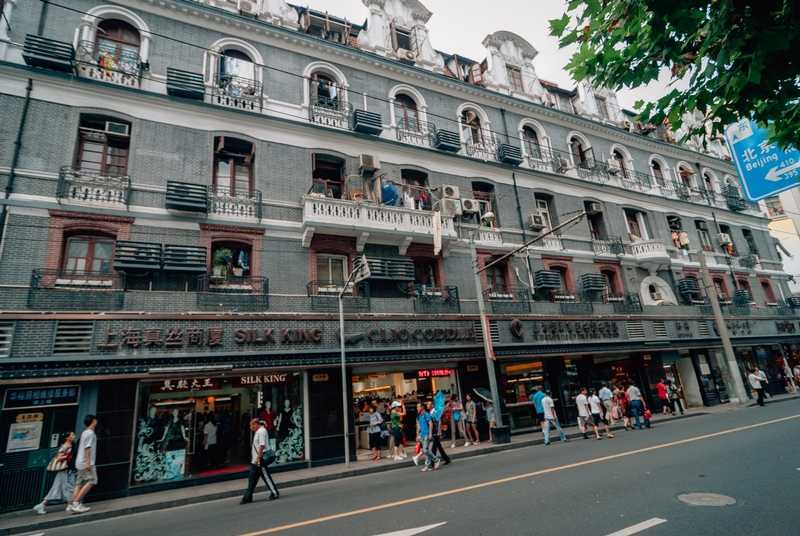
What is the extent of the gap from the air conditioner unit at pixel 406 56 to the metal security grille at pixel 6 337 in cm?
1825

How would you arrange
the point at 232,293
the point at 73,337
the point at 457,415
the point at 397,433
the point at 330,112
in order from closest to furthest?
1. the point at 73,337
2. the point at 232,293
3. the point at 397,433
4. the point at 457,415
5. the point at 330,112

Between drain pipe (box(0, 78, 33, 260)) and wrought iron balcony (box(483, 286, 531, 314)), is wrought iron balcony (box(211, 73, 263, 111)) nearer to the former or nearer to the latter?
drain pipe (box(0, 78, 33, 260))

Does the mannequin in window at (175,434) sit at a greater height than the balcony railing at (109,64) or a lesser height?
lesser

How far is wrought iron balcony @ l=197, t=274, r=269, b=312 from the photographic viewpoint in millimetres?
13117

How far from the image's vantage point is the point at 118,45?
1473 centimetres

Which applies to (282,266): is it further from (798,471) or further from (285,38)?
(798,471)

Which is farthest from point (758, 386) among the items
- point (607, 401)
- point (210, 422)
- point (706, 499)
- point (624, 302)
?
point (210, 422)

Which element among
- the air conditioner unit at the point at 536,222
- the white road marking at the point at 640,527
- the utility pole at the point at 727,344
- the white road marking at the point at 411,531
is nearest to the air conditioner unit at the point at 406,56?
the air conditioner unit at the point at 536,222

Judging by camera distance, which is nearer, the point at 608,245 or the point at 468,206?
the point at 468,206

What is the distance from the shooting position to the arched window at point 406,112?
19602 millimetres

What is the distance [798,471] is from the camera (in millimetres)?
7758

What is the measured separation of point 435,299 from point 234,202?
28.0 ft

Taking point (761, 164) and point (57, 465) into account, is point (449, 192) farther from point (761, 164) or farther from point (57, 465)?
point (57, 465)

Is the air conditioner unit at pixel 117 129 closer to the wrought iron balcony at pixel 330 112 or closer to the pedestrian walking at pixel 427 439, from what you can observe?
the wrought iron balcony at pixel 330 112
